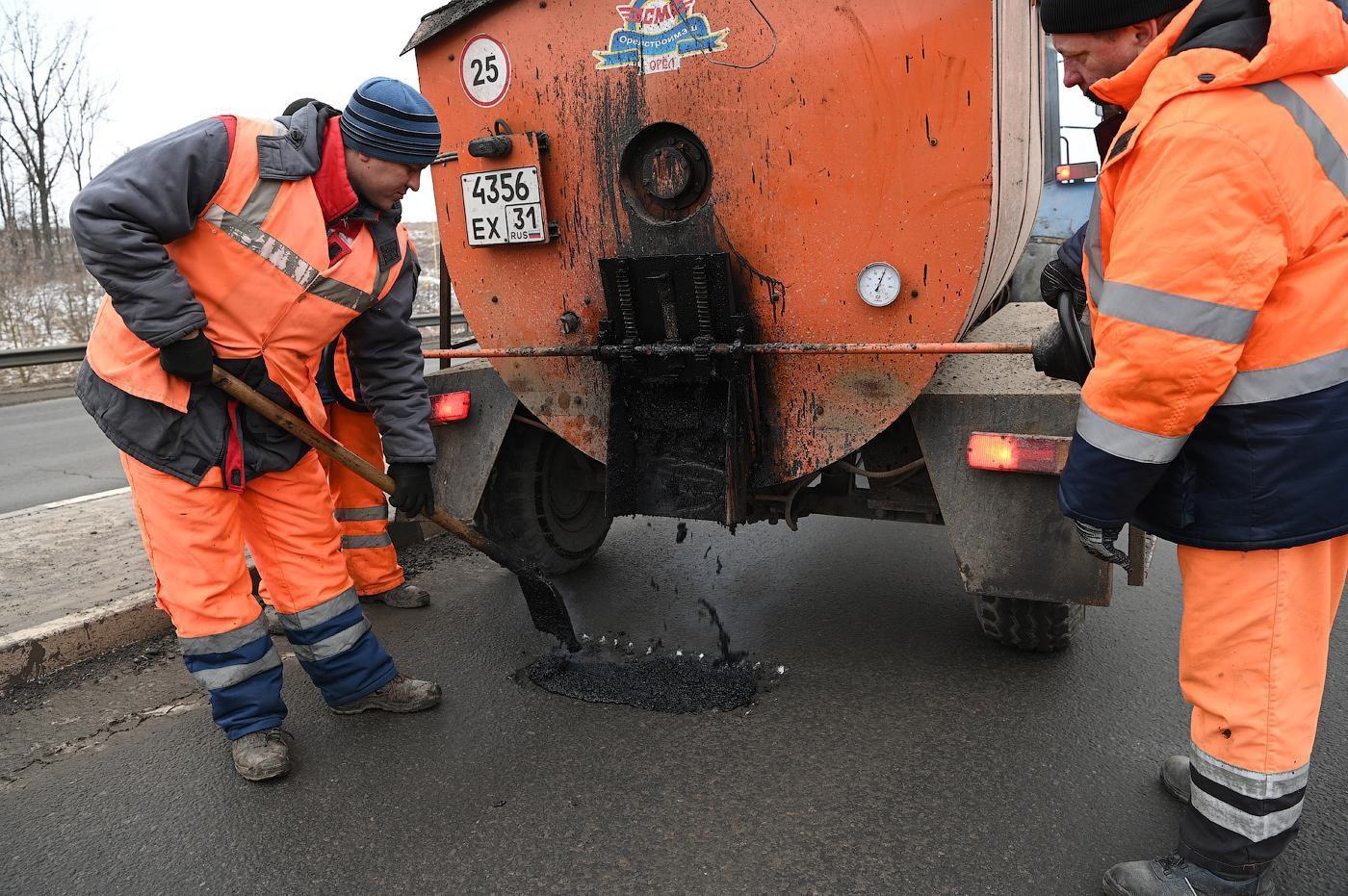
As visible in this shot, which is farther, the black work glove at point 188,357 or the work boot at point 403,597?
the work boot at point 403,597

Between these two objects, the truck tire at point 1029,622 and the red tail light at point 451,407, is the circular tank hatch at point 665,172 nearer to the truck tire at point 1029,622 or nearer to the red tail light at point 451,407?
the red tail light at point 451,407

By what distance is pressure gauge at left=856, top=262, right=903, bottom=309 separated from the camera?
244 cm

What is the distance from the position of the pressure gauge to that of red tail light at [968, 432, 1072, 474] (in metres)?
0.45

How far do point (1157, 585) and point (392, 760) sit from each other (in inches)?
120

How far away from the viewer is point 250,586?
249 cm

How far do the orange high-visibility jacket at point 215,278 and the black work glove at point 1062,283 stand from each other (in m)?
1.84

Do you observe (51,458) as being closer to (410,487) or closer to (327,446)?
(410,487)

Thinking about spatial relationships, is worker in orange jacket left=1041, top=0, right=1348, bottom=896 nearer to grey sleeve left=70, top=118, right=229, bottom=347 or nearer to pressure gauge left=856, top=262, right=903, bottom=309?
pressure gauge left=856, top=262, right=903, bottom=309

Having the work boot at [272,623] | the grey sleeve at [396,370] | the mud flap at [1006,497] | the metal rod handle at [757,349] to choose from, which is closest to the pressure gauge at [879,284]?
the metal rod handle at [757,349]

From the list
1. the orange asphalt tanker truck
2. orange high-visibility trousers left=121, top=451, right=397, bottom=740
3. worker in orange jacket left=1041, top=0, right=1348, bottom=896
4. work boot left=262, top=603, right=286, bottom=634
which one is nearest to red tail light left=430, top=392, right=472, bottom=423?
the orange asphalt tanker truck

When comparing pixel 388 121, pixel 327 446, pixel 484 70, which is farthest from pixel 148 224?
pixel 484 70

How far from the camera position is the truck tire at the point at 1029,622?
2.90 metres

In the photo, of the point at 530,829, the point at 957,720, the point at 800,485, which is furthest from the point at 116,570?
the point at 957,720

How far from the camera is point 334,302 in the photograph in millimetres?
2506
